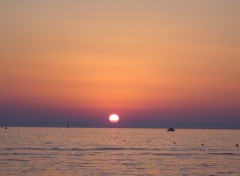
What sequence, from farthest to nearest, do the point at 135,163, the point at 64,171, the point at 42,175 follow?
the point at 135,163 < the point at 64,171 < the point at 42,175

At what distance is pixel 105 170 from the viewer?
68438 mm

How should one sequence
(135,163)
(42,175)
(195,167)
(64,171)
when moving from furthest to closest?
(135,163) → (195,167) → (64,171) → (42,175)

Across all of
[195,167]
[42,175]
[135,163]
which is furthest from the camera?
[135,163]

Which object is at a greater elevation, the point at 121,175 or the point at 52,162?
the point at 52,162

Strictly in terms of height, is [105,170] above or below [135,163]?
below

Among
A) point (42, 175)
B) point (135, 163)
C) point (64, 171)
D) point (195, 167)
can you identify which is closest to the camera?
point (42, 175)

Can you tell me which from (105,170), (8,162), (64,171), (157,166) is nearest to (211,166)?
(157,166)

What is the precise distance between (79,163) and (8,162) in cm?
1196

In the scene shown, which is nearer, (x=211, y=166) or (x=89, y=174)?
(x=89, y=174)

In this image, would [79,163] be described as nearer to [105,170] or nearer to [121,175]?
[105,170]

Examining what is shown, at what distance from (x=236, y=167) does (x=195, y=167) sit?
6.96 m

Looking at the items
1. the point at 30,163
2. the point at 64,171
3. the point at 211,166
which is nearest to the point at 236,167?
the point at 211,166

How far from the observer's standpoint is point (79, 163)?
79062 millimetres

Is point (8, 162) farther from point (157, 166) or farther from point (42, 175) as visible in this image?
point (157, 166)
